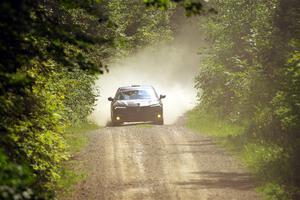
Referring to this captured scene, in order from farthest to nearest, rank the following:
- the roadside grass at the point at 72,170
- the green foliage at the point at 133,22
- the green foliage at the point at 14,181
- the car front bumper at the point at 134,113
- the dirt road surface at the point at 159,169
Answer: the car front bumper at the point at 134,113, the green foliage at the point at 133,22, the roadside grass at the point at 72,170, the dirt road surface at the point at 159,169, the green foliage at the point at 14,181

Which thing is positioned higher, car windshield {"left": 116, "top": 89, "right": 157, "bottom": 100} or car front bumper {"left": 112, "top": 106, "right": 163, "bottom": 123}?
car windshield {"left": 116, "top": 89, "right": 157, "bottom": 100}

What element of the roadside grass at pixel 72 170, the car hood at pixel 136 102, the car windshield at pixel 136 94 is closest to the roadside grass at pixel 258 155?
the car hood at pixel 136 102

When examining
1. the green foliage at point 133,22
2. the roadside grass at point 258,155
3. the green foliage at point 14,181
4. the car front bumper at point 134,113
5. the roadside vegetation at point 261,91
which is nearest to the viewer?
the green foliage at point 14,181

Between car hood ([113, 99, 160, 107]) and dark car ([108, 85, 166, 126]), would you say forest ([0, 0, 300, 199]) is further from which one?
car hood ([113, 99, 160, 107])

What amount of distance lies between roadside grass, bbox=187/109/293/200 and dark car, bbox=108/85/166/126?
175 cm

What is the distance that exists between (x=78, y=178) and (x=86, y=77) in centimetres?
461

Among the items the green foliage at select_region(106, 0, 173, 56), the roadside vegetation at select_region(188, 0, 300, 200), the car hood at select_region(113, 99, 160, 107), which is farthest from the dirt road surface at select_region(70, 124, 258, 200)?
the car hood at select_region(113, 99, 160, 107)

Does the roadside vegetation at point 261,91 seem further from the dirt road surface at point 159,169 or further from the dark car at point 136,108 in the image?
the dark car at point 136,108

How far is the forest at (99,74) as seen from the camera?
5.39 metres

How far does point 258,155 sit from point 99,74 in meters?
11.9

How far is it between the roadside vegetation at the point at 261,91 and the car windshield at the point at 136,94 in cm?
223

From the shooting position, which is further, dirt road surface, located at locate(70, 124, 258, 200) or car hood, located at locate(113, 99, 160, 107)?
car hood, located at locate(113, 99, 160, 107)

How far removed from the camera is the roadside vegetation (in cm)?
1428

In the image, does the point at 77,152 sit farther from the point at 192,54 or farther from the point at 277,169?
the point at 192,54
